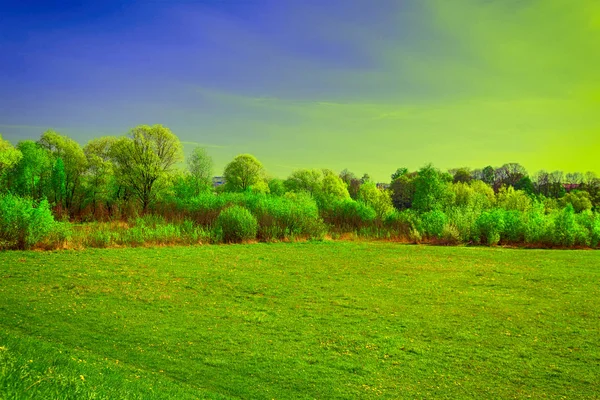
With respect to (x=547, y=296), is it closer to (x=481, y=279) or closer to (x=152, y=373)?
(x=481, y=279)

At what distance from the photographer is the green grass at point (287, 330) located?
→ 7.62 metres

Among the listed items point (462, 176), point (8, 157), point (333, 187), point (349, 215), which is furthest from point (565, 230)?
point (462, 176)

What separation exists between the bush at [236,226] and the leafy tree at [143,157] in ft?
57.5

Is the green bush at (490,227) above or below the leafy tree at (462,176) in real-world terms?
below

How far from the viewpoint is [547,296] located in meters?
15.0

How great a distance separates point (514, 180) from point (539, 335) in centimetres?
9996

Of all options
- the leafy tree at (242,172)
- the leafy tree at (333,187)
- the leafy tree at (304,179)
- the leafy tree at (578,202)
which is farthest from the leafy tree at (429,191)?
the leafy tree at (578,202)

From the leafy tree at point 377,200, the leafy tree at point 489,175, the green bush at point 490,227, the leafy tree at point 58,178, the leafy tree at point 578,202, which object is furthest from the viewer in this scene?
the leafy tree at point 489,175

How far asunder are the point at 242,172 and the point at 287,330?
177 feet

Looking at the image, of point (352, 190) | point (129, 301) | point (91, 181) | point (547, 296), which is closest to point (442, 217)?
point (547, 296)

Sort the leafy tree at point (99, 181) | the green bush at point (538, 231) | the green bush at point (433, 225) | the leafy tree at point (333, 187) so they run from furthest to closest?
the leafy tree at point (333, 187) < the leafy tree at point (99, 181) < the green bush at point (433, 225) < the green bush at point (538, 231)

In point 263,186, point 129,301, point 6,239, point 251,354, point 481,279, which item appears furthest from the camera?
point 263,186

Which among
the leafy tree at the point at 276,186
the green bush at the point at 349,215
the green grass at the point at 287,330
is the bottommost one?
the green grass at the point at 287,330

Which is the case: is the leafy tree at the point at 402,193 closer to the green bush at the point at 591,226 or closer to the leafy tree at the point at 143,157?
the green bush at the point at 591,226
